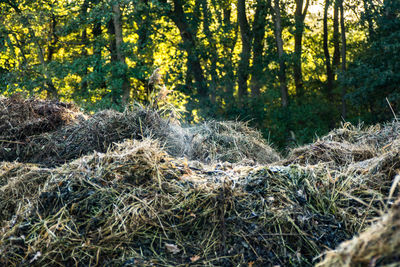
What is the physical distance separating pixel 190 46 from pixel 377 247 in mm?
11716

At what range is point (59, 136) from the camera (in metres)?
5.73

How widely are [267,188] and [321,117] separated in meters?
8.46

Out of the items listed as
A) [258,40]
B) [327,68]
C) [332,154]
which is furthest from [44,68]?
[332,154]

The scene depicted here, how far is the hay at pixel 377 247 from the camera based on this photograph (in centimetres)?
165

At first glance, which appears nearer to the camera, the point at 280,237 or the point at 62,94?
the point at 280,237

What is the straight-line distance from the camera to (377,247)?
170cm

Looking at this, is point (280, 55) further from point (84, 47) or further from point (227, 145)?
point (227, 145)

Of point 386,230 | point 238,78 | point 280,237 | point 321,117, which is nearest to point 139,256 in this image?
point 280,237

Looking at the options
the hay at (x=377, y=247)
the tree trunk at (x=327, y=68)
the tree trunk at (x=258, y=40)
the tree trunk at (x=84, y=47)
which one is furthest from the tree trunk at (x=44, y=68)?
the hay at (x=377, y=247)

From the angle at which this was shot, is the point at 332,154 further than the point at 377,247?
Yes

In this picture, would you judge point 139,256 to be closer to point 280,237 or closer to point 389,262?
point 280,237

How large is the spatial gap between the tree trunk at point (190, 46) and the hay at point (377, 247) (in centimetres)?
1118

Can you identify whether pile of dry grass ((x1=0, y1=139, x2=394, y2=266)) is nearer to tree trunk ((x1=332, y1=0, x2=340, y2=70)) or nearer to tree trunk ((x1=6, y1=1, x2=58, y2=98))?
tree trunk ((x1=6, y1=1, x2=58, y2=98))

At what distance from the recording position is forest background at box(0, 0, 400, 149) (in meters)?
11.2
